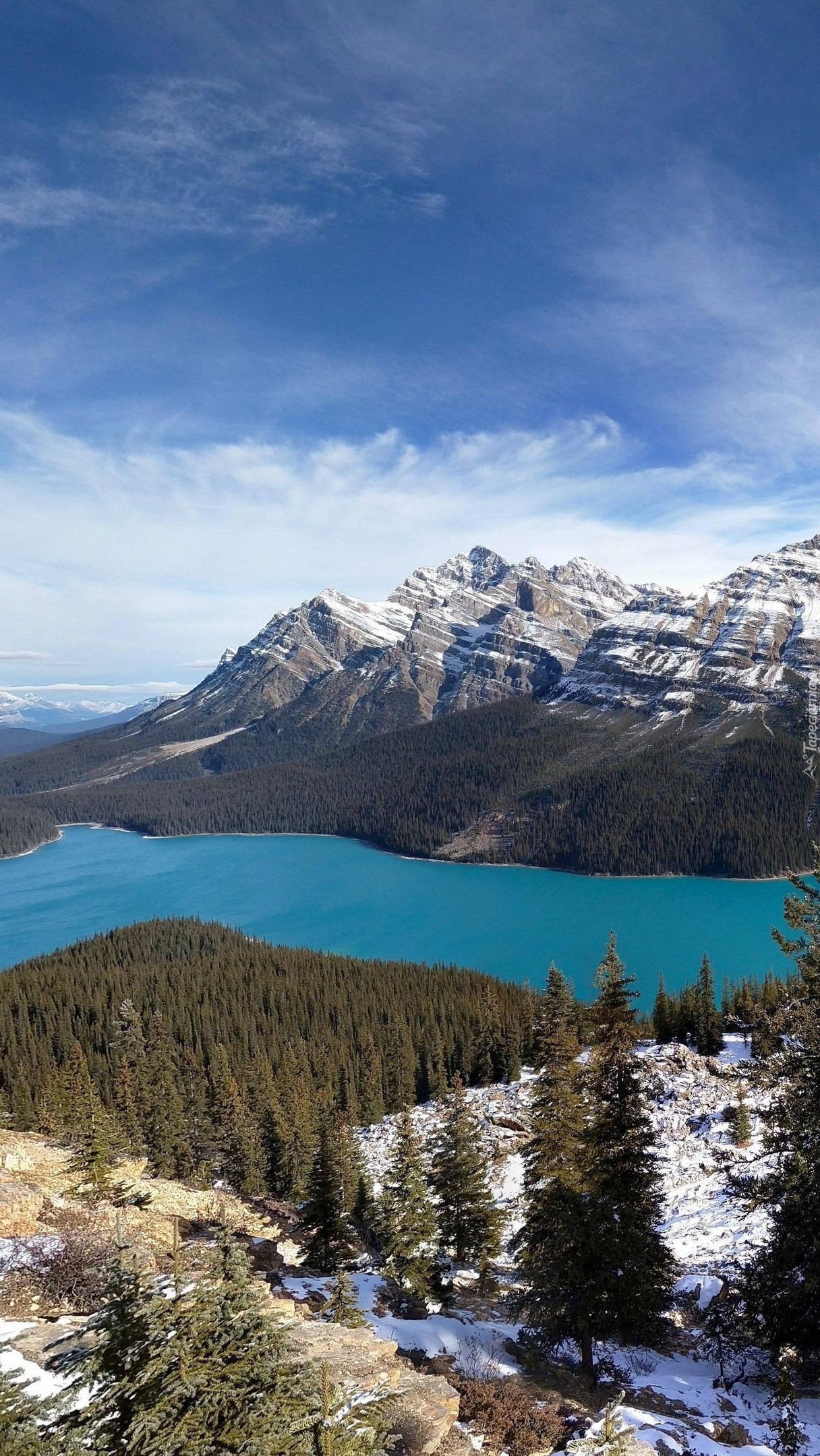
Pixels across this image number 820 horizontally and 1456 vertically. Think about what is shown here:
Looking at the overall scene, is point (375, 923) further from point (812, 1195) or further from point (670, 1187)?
point (812, 1195)

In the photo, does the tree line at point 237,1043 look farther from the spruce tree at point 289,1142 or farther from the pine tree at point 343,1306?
the pine tree at point 343,1306

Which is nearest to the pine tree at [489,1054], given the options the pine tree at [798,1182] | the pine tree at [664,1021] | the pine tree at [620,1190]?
the pine tree at [664,1021]

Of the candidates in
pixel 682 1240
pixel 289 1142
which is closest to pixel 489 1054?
pixel 289 1142

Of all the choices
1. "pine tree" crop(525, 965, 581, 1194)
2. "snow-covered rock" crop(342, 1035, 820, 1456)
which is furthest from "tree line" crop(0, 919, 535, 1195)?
"pine tree" crop(525, 965, 581, 1194)

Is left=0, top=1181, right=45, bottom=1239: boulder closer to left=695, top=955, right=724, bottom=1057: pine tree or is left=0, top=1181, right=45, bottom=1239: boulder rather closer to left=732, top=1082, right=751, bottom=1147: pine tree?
left=732, top=1082, right=751, bottom=1147: pine tree

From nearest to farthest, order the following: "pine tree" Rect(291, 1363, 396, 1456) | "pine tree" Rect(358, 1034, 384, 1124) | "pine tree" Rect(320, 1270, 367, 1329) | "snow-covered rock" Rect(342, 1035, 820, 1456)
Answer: "pine tree" Rect(291, 1363, 396, 1456)
"snow-covered rock" Rect(342, 1035, 820, 1456)
"pine tree" Rect(320, 1270, 367, 1329)
"pine tree" Rect(358, 1034, 384, 1124)

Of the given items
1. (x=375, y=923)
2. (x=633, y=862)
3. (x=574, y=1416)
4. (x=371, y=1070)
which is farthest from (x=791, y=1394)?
(x=633, y=862)

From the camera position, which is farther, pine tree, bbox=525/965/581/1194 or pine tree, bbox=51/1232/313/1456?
pine tree, bbox=525/965/581/1194
